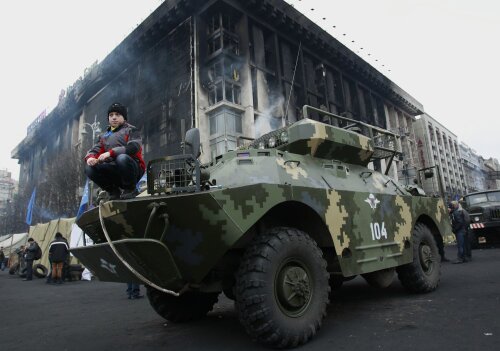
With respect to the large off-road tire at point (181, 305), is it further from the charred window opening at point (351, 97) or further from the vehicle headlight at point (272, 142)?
the charred window opening at point (351, 97)

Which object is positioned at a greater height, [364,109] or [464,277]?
[364,109]

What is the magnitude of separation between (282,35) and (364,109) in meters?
14.8

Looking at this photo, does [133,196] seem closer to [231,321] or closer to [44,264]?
[231,321]

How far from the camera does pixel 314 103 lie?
34094 mm

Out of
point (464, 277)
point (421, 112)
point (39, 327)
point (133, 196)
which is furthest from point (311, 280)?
point (421, 112)

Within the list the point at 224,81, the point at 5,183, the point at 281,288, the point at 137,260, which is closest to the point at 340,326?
the point at 281,288

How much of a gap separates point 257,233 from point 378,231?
1.77 meters

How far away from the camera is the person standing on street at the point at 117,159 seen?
11.6ft

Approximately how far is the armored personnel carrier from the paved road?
38 centimetres

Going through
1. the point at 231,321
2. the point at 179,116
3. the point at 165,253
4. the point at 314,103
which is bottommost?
the point at 231,321

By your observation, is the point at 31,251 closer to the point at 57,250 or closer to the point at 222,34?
the point at 57,250

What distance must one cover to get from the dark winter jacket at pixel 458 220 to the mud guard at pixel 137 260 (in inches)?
363

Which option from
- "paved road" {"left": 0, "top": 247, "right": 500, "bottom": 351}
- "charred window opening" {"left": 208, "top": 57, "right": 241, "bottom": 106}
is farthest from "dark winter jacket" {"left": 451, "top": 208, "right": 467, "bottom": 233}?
"charred window opening" {"left": 208, "top": 57, "right": 241, "bottom": 106}

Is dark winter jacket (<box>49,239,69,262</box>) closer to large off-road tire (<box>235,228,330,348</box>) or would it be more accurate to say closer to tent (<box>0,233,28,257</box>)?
large off-road tire (<box>235,228,330,348</box>)
